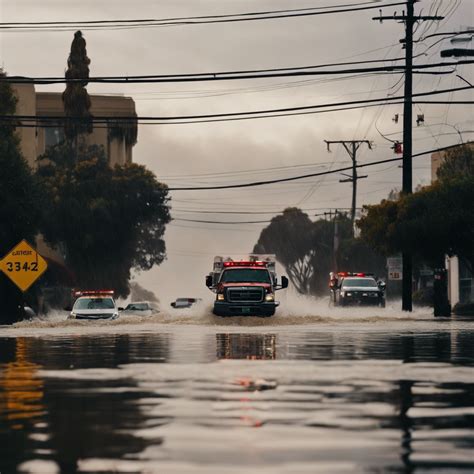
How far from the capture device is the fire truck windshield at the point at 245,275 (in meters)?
51.6

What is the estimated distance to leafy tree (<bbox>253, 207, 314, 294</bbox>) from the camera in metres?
168

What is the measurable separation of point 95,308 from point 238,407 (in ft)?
117

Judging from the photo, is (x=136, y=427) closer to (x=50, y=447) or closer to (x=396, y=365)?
(x=50, y=447)

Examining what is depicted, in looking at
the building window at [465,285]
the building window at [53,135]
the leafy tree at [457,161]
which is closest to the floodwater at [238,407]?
the building window at [465,285]

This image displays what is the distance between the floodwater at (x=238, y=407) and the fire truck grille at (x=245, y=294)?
14.9m

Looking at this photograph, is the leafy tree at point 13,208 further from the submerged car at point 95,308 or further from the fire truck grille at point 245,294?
the fire truck grille at point 245,294

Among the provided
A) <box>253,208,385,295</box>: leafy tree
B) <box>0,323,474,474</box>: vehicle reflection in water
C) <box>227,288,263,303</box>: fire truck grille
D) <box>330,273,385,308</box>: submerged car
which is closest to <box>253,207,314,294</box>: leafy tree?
<box>253,208,385,295</box>: leafy tree

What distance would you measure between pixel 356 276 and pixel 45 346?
3991 centimetres

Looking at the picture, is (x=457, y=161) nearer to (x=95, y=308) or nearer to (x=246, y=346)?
(x=95, y=308)

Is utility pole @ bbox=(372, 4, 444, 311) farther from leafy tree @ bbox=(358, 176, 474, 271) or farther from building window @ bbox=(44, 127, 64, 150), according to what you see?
building window @ bbox=(44, 127, 64, 150)

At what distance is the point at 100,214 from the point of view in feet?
325

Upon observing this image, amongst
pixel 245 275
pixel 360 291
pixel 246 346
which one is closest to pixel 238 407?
pixel 246 346

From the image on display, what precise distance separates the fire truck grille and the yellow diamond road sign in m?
7.67

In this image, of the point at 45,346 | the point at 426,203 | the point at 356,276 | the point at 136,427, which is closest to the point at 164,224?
the point at 356,276
